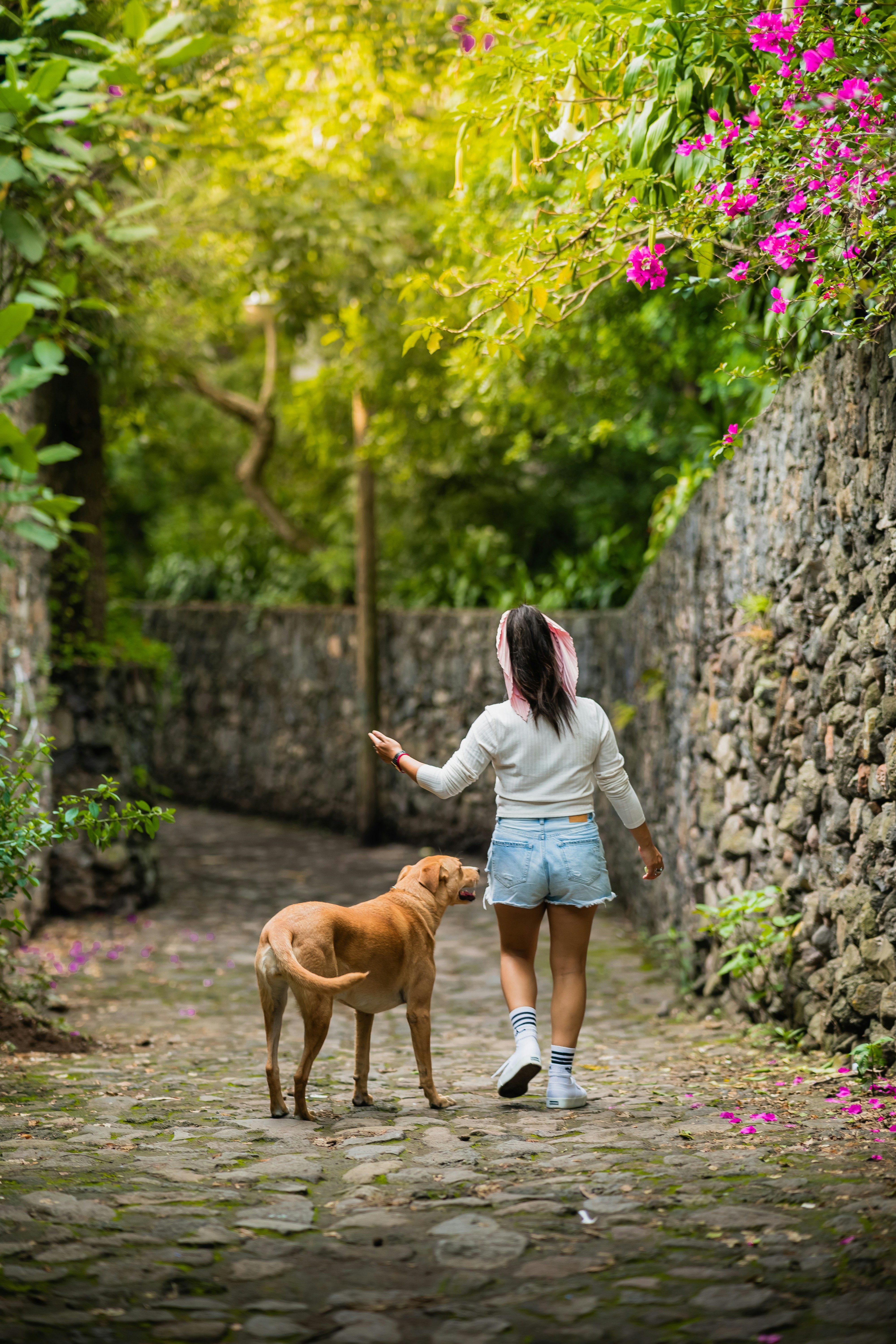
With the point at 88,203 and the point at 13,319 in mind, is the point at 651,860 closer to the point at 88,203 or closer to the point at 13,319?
the point at 13,319

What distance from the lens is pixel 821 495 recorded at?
198 inches

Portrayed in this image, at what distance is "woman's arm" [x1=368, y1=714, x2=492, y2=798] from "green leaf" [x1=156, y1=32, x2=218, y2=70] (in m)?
3.38

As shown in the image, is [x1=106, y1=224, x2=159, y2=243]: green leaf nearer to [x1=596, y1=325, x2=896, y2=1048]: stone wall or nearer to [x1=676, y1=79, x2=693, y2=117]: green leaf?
[x1=676, y1=79, x2=693, y2=117]: green leaf

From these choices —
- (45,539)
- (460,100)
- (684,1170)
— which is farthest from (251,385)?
(684,1170)

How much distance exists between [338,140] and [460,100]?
469cm

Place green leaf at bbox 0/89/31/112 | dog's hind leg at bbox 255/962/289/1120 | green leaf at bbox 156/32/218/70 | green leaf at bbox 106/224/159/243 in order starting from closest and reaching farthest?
1. dog's hind leg at bbox 255/962/289/1120
2. green leaf at bbox 0/89/31/112
3. green leaf at bbox 156/32/218/70
4. green leaf at bbox 106/224/159/243

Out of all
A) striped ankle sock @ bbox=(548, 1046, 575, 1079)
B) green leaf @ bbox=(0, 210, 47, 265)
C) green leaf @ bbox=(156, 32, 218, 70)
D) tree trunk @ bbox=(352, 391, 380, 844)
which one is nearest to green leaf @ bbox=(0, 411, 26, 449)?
green leaf @ bbox=(0, 210, 47, 265)

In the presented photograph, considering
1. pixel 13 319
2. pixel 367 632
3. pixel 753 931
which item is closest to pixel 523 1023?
pixel 753 931

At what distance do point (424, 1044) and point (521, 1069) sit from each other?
350 millimetres

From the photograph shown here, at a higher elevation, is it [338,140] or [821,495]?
[338,140]

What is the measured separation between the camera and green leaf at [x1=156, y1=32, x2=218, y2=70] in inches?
228

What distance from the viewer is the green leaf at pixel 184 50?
5.79 meters

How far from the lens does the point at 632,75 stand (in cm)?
472

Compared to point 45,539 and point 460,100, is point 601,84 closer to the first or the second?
point 460,100
